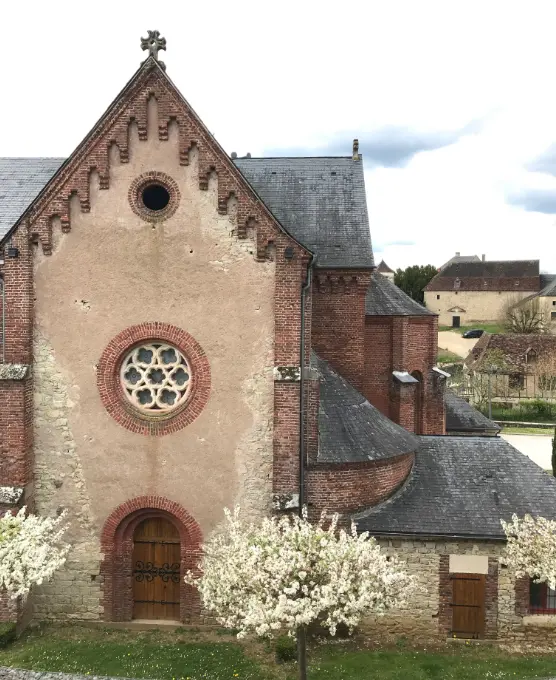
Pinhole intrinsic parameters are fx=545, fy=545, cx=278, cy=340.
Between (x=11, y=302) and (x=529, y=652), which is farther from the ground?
(x=11, y=302)

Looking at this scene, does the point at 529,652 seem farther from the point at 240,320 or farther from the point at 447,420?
the point at 447,420

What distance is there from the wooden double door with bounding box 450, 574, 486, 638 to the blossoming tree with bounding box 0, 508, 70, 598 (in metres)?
9.79

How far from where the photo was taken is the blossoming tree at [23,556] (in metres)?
11.6

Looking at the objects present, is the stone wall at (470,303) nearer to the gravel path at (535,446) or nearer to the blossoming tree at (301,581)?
the gravel path at (535,446)

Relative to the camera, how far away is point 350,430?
15008 mm

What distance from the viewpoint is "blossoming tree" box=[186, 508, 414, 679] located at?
991cm

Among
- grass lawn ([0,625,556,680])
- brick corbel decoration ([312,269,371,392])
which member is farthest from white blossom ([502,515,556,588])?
brick corbel decoration ([312,269,371,392])

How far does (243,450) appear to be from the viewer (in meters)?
14.0

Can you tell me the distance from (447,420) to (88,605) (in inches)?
798

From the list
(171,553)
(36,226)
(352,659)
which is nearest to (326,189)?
(36,226)

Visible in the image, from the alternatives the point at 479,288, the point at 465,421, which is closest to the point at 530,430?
the point at 465,421

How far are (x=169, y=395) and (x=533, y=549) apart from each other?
9564 millimetres

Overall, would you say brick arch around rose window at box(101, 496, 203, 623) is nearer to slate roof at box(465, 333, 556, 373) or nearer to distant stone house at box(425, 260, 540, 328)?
slate roof at box(465, 333, 556, 373)

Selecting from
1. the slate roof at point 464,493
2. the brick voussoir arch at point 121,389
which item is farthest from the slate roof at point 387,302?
the brick voussoir arch at point 121,389
